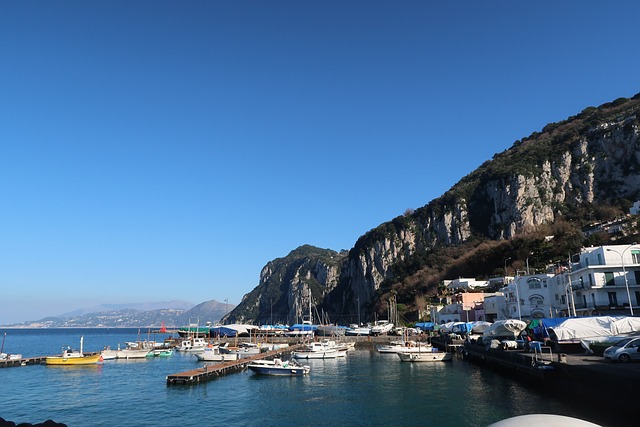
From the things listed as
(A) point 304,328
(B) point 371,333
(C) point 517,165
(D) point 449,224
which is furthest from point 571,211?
(A) point 304,328

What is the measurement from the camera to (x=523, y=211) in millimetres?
131000

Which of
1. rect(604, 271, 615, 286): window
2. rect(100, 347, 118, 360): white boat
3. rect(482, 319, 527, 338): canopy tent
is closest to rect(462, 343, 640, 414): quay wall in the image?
rect(482, 319, 527, 338): canopy tent

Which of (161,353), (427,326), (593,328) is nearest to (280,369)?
(593,328)

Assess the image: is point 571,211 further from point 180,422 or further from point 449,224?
point 180,422

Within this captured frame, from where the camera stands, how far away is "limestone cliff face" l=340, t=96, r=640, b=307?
391ft

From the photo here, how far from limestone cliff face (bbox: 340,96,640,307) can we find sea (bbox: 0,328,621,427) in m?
94.1

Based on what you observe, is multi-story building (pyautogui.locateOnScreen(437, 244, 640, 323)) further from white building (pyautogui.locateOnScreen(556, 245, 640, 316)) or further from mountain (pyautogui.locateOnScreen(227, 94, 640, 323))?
mountain (pyautogui.locateOnScreen(227, 94, 640, 323))

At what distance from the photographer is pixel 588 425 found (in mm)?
4027

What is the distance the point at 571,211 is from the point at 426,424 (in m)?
117

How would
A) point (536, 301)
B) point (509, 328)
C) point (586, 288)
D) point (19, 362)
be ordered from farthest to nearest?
1. point (536, 301)
2. point (19, 362)
3. point (586, 288)
4. point (509, 328)

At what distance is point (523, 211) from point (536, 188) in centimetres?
899

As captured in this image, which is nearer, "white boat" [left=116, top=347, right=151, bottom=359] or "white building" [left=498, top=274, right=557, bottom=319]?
"white building" [left=498, top=274, right=557, bottom=319]

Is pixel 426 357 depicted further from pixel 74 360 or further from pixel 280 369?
pixel 74 360

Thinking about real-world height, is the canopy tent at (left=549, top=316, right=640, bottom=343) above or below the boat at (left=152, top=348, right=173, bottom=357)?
above
